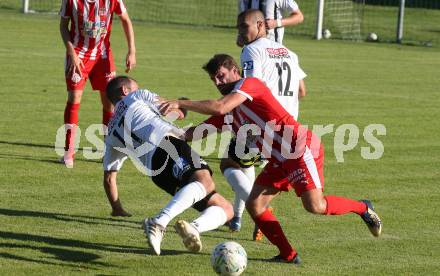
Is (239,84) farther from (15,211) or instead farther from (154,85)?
(154,85)

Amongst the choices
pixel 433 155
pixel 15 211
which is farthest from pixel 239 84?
pixel 433 155

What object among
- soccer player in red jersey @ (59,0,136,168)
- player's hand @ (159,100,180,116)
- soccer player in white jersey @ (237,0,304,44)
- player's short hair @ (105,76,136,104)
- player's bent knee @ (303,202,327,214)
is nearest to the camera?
player's hand @ (159,100,180,116)

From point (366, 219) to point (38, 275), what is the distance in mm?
3064

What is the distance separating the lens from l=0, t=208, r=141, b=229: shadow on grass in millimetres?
9523

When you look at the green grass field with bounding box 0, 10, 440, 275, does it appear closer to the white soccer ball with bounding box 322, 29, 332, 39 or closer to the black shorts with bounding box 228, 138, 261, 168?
the black shorts with bounding box 228, 138, 261, 168

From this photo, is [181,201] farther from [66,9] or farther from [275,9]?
[66,9]

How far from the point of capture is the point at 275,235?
27.6ft

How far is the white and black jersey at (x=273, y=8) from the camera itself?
1228 cm

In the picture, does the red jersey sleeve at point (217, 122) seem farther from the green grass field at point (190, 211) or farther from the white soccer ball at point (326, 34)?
the white soccer ball at point (326, 34)

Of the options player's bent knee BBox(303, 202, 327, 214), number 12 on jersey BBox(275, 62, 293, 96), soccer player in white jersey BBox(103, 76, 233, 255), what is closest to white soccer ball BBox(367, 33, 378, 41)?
number 12 on jersey BBox(275, 62, 293, 96)

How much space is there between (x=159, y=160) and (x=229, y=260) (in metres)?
1.46

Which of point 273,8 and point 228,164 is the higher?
point 273,8

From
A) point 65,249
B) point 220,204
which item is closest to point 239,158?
point 220,204

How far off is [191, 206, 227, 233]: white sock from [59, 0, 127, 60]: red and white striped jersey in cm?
473
